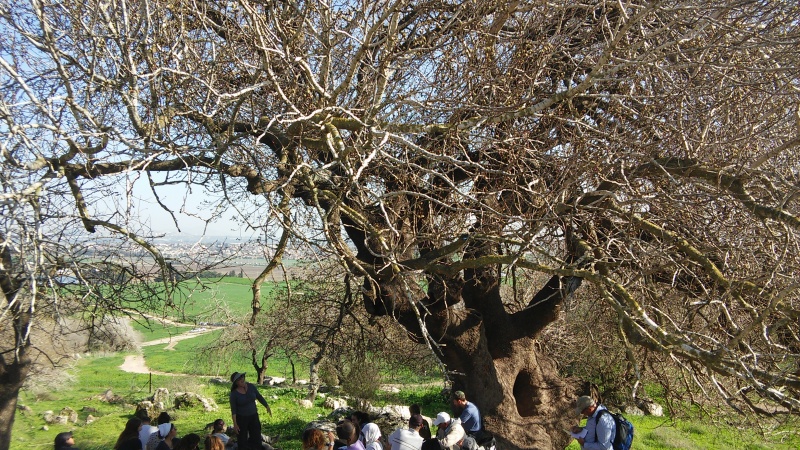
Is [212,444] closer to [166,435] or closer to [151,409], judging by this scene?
[166,435]

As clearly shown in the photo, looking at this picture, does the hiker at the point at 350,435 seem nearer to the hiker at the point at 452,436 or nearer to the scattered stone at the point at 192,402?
the hiker at the point at 452,436

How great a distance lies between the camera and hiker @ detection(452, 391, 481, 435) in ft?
21.0

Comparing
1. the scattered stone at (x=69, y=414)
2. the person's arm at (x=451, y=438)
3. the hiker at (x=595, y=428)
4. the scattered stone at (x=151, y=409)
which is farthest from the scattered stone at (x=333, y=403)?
the hiker at (x=595, y=428)

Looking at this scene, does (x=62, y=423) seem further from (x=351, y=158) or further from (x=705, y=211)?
(x=705, y=211)

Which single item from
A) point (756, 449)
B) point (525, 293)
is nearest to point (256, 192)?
point (525, 293)

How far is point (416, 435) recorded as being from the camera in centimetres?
578

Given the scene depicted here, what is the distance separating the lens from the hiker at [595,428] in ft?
19.1

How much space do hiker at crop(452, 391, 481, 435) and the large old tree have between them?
89 centimetres

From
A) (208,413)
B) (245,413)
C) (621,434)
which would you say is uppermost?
(245,413)

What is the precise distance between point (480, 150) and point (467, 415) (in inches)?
115

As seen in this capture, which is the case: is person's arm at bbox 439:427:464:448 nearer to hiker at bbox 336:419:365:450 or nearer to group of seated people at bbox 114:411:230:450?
hiker at bbox 336:419:365:450

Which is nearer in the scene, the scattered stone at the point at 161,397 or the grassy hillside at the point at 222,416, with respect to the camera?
the grassy hillside at the point at 222,416

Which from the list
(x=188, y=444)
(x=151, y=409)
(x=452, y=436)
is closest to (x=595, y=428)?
(x=452, y=436)

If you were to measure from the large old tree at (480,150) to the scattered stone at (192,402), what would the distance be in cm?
831
